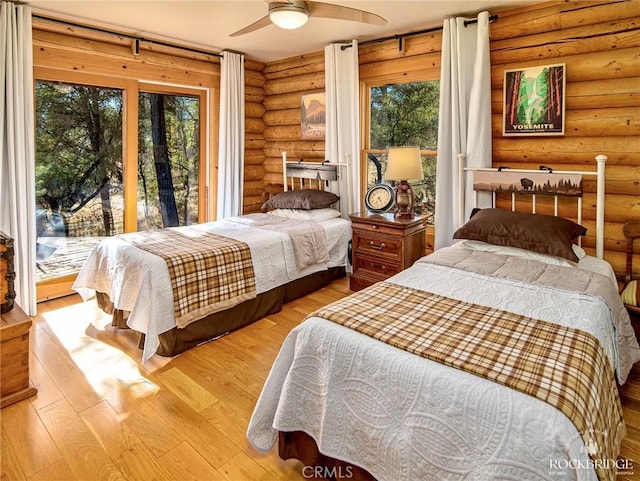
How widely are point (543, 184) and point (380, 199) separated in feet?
4.52

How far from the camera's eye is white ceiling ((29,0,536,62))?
3.18 metres

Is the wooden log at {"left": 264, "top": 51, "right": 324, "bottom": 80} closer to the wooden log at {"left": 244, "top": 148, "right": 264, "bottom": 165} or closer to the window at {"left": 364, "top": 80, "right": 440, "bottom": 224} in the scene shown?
the window at {"left": 364, "top": 80, "right": 440, "bottom": 224}

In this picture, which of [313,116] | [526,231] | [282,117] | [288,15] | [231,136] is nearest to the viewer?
[288,15]

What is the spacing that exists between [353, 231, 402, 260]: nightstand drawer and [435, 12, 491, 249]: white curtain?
501 mm

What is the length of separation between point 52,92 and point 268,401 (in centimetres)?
353

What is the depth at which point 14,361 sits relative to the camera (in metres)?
2.24

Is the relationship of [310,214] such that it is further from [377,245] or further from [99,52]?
[99,52]

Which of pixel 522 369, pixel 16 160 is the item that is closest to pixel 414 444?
pixel 522 369

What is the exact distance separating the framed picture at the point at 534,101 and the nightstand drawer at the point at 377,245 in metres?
1.25

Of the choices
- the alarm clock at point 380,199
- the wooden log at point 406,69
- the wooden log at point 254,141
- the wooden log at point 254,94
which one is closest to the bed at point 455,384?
the alarm clock at point 380,199

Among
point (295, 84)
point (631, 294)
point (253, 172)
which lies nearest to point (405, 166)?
point (631, 294)

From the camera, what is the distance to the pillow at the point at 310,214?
4.08m

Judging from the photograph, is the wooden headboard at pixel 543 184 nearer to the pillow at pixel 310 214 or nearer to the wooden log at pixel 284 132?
the pillow at pixel 310 214

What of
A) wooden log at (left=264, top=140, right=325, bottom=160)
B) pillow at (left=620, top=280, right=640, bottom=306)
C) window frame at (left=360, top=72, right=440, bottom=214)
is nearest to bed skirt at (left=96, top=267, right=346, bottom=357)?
window frame at (left=360, top=72, right=440, bottom=214)
